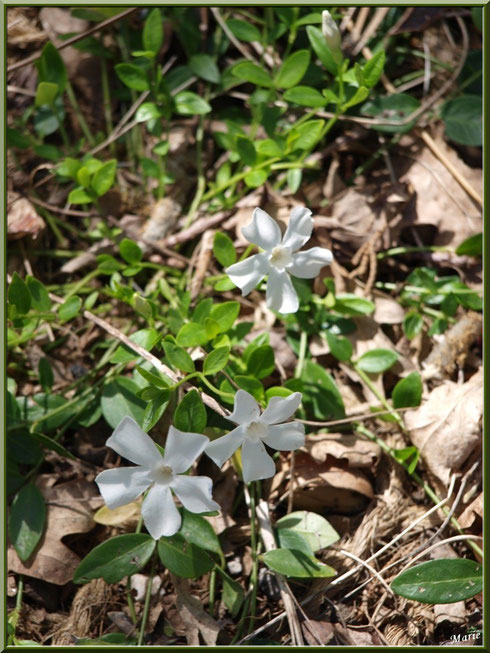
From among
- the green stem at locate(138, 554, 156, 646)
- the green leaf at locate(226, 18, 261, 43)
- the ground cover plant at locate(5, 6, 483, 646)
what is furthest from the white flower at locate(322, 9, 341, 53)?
the green stem at locate(138, 554, 156, 646)

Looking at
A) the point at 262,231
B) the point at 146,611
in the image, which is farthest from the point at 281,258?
the point at 146,611

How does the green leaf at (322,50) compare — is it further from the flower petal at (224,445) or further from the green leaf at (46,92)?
the flower petal at (224,445)

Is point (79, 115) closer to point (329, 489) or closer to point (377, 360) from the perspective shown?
point (377, 360)

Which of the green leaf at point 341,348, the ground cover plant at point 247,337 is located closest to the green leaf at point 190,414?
the ground cover plant at point 247,337

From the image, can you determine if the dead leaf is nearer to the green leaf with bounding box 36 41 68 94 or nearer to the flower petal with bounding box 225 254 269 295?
the green leaf with bounding box 36 41 68 94

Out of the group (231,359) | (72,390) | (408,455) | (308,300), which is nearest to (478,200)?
(308,300)
